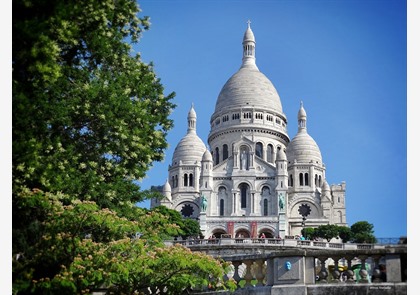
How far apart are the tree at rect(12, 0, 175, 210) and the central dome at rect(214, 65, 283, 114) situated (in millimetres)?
71217

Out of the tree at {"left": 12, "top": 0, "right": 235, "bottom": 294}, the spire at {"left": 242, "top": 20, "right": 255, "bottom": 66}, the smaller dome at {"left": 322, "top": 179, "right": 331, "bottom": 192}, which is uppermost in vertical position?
the spire at {"left": 242, "top": 20, "right": 255, "bottom": 66}

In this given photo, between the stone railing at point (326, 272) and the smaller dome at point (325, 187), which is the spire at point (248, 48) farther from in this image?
the stone railing at point (326, 272)

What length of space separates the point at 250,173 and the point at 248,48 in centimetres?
2720

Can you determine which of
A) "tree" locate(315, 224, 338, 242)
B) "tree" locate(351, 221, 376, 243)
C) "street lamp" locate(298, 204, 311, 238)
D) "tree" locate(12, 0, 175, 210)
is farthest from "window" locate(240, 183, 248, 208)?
"tree" locate(12, 0, 175, 210)

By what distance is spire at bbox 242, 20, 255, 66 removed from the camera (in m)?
98.8

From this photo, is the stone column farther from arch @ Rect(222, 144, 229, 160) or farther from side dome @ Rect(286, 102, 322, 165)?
arch @ Rect(222, 144, 229, 160)

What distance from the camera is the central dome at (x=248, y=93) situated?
89938 millimetres

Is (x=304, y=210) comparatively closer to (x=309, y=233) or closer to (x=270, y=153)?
(x=309, y=233)

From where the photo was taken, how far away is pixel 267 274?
11461 millimetres

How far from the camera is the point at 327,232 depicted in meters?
68.2

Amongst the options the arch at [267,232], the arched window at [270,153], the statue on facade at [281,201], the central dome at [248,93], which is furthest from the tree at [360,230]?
the central dome at [248,93]

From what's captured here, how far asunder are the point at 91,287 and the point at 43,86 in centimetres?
404

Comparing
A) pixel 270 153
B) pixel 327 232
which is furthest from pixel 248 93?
pixel 327 232

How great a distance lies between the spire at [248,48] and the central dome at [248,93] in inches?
160
